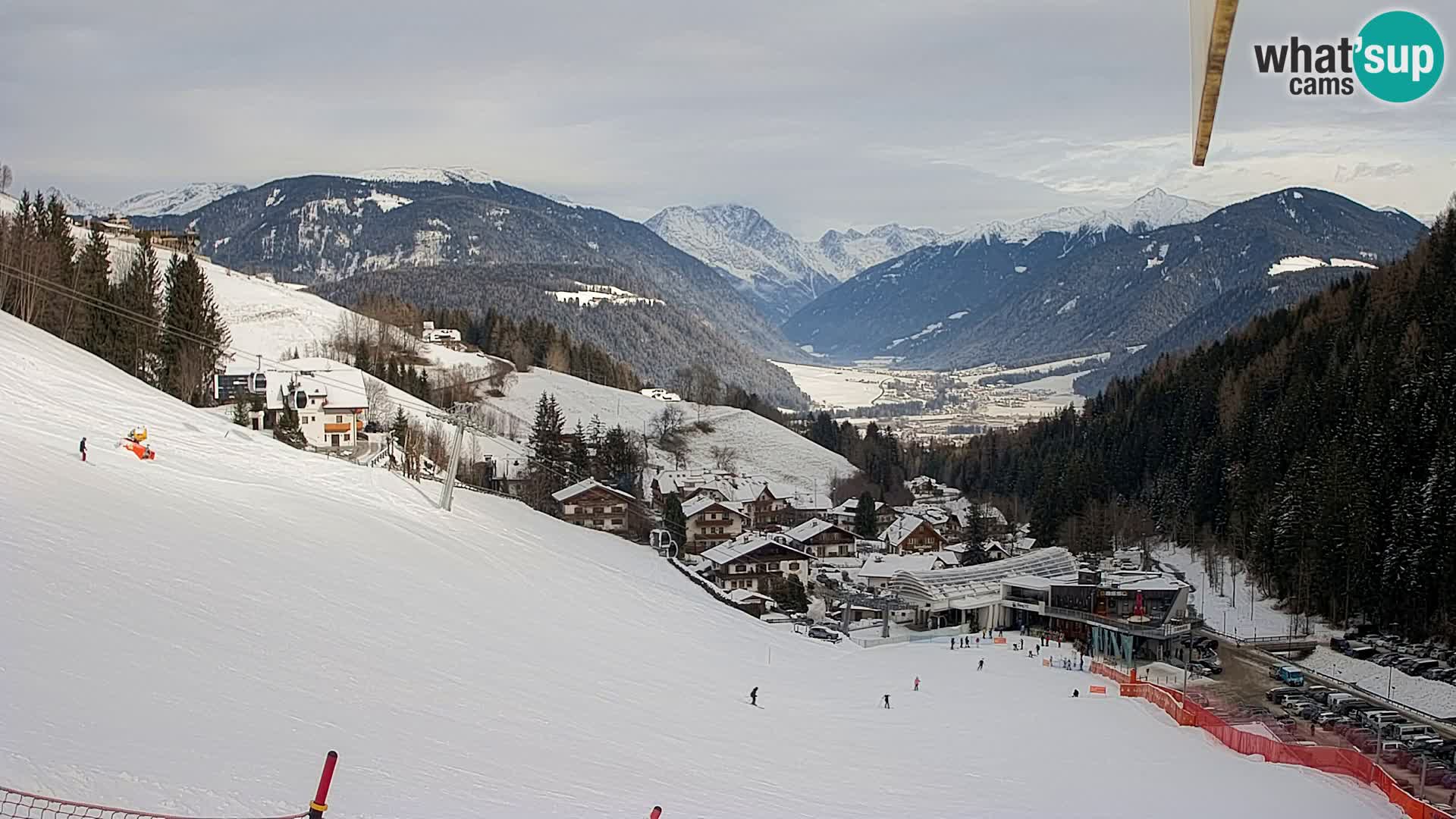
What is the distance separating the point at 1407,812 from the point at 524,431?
2782 inches

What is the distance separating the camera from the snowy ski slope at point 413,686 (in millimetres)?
10047

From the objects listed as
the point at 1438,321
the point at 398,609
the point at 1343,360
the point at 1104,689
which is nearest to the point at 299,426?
the point at 398,609

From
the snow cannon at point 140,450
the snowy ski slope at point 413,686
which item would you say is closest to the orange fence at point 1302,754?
the snowy ski slope at point 413,686

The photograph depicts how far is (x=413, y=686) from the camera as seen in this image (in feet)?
47.2

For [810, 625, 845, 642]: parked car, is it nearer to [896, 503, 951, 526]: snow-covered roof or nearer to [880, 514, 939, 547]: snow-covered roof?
[880, 514, 939, 547]: snow-covered roof

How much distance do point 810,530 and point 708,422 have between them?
39.4 m

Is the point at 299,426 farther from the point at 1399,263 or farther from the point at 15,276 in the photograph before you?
the point at 1399,263

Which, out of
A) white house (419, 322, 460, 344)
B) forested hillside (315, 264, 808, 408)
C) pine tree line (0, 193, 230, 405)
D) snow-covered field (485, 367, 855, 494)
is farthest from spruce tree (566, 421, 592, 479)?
forested hillside (315, 264, 808, 408)

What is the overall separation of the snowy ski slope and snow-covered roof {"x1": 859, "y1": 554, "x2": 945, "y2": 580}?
60.1 ft

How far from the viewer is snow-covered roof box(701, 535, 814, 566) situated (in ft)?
157

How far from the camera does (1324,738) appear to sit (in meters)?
23.9

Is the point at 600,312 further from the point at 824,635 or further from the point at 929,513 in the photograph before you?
the point at 824,635

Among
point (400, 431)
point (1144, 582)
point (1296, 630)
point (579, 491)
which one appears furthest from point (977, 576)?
point (400, 431)

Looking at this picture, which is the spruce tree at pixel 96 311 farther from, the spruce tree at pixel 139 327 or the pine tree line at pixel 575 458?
the pine tree line at pixel 575 458
